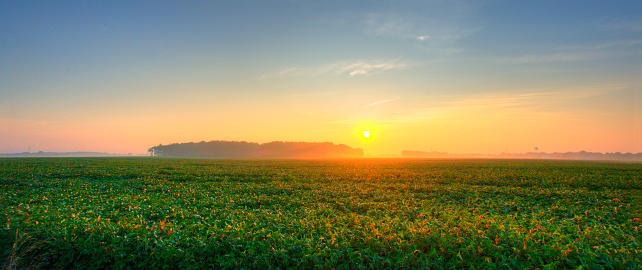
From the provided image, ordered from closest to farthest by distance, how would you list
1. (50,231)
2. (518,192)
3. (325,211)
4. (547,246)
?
1. (547,246)
2. (50,231)
3. (325,211)
4. (518,192)

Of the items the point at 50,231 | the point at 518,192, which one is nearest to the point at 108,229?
the point at 50,231

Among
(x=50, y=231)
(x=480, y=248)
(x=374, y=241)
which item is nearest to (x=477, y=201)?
(x=480, y=248)

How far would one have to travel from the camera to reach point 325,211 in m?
12.5

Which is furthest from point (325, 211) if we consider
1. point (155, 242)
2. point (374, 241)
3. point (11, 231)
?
point (11, 231)

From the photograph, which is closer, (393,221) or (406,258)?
(406,258)

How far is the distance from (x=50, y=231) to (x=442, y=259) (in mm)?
11945

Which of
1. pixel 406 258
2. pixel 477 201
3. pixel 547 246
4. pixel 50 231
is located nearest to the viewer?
pixel 406 258

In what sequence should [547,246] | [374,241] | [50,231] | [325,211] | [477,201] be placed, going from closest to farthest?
[547,246] < [374,241] < [50,231] < [325,211] < [477,201]

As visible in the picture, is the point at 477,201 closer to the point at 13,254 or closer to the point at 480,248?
the point at 480,248

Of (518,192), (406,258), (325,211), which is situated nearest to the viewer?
(406,258)

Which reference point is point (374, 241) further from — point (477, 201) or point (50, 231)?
point (477, 201)

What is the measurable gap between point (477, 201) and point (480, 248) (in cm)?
1018

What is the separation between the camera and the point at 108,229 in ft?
29.6

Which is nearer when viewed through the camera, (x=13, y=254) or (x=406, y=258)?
(x=406, y=258)
